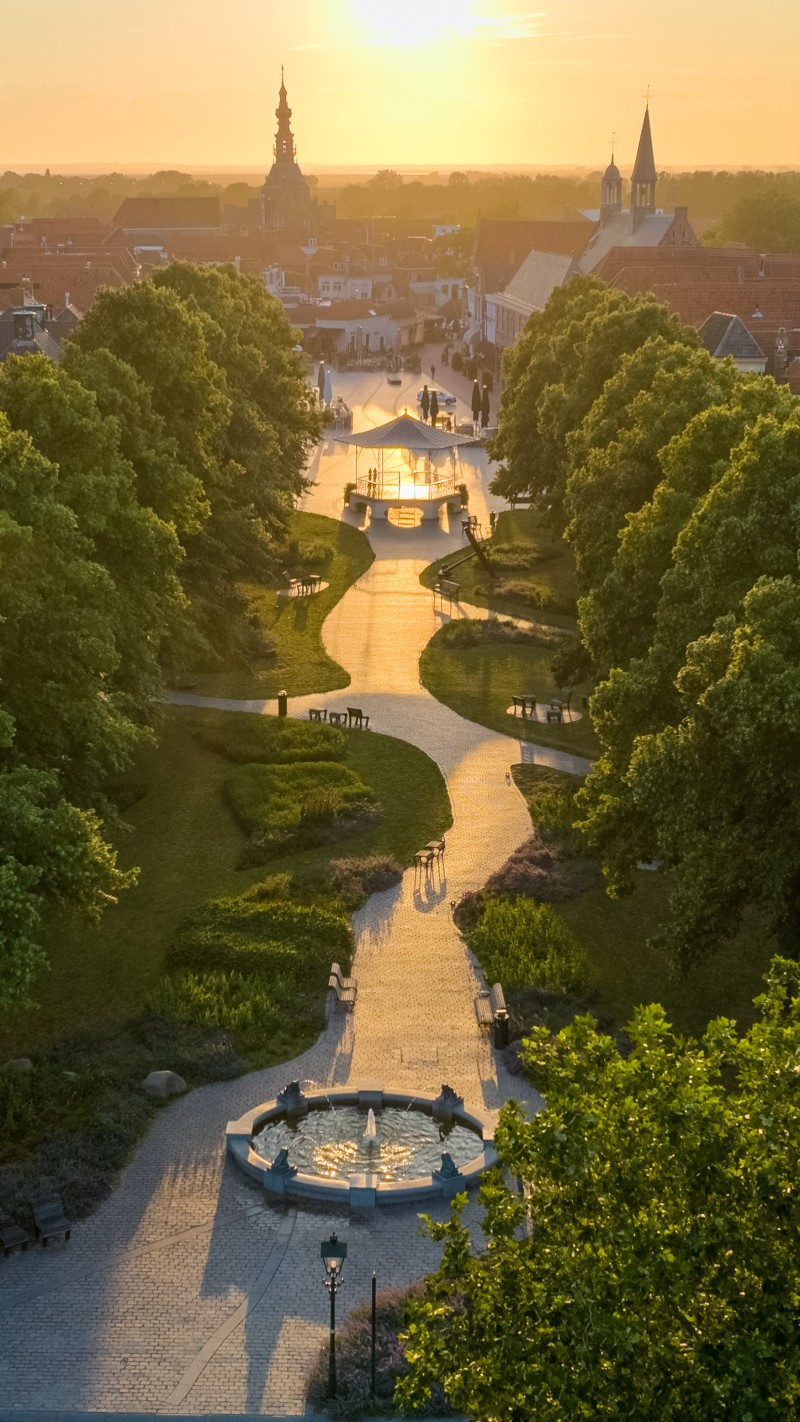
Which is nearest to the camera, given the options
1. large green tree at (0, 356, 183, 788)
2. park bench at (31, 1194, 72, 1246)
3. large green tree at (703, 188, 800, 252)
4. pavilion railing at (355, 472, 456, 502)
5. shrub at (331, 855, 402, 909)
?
park bench at (31, 1194, 72, 1246)

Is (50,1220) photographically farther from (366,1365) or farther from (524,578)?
(524,578)

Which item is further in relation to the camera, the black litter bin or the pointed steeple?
the pointed steeple

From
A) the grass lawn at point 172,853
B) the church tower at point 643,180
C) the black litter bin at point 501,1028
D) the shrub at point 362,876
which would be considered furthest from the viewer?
the church tower at point 643,180

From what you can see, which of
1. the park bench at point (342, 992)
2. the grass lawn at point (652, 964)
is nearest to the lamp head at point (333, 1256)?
the park bench at point (342, 992)

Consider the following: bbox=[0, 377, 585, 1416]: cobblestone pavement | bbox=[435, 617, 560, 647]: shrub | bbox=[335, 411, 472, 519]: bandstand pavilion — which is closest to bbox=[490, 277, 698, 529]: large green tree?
bbox=[435, 617, 560, 647]: shrub

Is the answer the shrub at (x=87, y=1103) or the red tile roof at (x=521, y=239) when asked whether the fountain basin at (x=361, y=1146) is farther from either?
the red tile roof at (x=521, y=239)

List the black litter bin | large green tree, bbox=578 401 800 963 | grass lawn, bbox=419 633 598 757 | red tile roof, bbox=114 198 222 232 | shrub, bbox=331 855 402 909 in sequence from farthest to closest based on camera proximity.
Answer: red tile roof, bbox=114 198 222 232, grass lawn, bbox=419 633 598 757, shrub, bbox=331 855 402 909, the black litter bin, large green tree, bbox=578 401 800 963

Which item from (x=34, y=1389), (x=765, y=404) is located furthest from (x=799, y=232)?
(x=34, y=1389)

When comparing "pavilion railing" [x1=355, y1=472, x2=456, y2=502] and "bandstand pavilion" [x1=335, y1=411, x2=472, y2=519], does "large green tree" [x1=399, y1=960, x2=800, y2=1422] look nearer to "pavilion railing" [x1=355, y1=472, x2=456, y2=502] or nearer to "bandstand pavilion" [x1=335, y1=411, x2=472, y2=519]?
"bandstand pavilion" [x1=335, y1=411, x2=472, y2=519]
